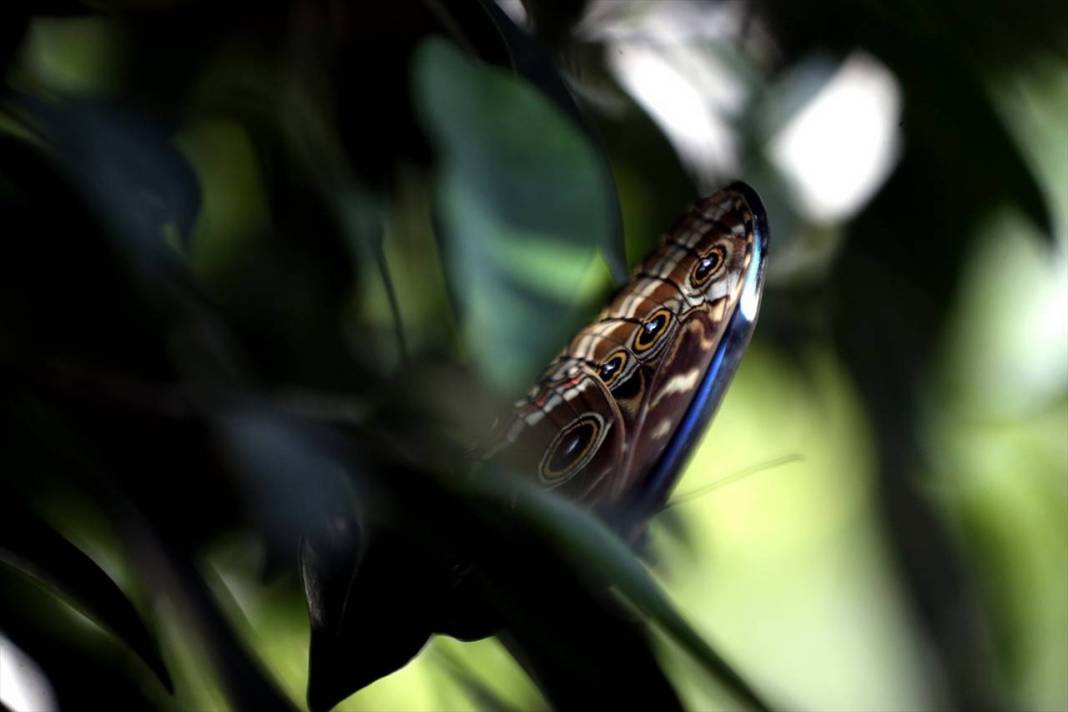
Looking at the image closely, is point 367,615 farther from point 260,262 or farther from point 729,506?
point 729,506

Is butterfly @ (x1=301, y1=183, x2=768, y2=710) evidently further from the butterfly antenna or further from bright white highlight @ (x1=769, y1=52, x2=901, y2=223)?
bright white highlight @ (x1=769, y1=52, x2=901, y2=223)

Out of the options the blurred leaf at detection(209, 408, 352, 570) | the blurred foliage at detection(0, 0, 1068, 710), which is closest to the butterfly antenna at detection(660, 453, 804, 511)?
the blurred foliage at detection(0, 0, 1068, 710)

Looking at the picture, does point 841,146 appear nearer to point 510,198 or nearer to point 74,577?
point 510,198

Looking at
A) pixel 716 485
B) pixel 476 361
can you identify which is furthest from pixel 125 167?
pixel 716 485

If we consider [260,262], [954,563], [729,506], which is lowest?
[954,563]

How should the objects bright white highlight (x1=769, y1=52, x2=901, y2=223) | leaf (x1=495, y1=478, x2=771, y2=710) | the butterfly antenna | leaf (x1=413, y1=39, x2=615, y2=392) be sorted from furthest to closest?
bright white highlight (x1=769, y1=52, x2=901, y2=223) → the butterfly antenna → leaf (x1=413, y1=39, x2=615, y2=392) → leaf (x1=495, y1=478, x2=771, y2=710)

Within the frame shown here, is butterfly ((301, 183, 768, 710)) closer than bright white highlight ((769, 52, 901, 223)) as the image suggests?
Yes

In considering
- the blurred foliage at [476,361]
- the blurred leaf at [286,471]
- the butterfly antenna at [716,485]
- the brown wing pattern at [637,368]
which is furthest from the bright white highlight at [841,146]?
the blurred leaf at [286,471]

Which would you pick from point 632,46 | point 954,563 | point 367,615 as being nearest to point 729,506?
point 954,563
